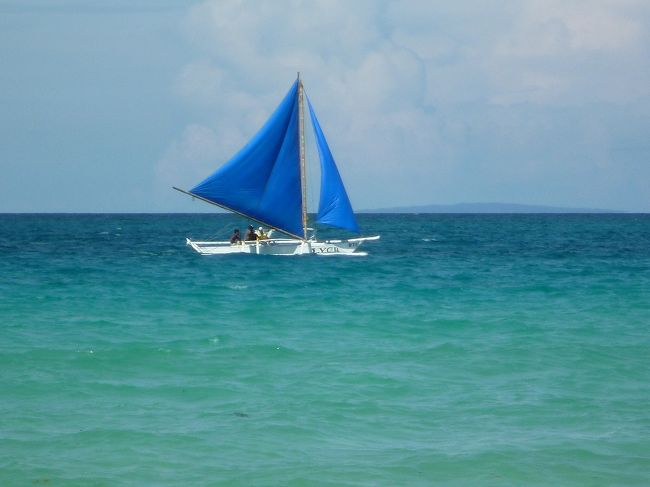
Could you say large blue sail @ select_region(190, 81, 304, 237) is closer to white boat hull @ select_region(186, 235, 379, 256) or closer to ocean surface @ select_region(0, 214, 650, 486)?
white boat hull @ select_region(186, 235, 379, 256)

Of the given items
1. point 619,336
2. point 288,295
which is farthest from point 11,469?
point 288,295

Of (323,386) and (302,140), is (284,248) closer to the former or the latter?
(302,140)

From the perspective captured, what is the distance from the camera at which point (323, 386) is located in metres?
13.5

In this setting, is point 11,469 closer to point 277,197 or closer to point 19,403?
point 19,403

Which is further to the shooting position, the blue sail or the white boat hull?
the white boat hull

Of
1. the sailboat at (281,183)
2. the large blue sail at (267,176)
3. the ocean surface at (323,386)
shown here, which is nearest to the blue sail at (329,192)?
the sailboat at (281,183)

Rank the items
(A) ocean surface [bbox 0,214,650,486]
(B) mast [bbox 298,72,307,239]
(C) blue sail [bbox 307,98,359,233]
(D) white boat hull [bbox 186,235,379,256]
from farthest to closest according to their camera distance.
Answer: (D) white boat hull [bbox 186,235,379,256] < (B) mast [bbox 298,72,307,239] < (C) blue sail [bbox 307,98,359,233] < (A) ocean surface [bbox 0,214,650,486]

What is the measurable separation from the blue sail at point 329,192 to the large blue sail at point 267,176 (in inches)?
44.0

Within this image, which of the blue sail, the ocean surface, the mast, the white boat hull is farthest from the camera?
the white boat hull

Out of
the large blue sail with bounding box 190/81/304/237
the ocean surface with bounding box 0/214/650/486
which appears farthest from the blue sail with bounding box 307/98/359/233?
the ocean surface with bounding box 0/214/650/486

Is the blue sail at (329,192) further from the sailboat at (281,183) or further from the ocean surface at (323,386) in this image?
the ocean surface at (323,386)

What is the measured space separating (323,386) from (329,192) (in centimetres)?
2854

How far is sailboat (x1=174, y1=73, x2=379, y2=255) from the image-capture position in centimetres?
4175

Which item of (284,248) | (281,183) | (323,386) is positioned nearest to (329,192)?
(281,183)
